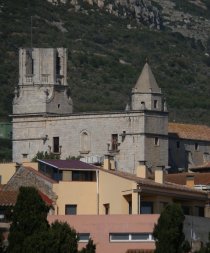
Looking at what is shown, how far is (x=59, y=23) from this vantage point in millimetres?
192750

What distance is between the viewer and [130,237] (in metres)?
75.9

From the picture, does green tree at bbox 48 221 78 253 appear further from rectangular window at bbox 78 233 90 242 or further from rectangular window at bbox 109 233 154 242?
rectangular window at bbox 109 233 154 242

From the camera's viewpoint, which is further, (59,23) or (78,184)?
(59,23)

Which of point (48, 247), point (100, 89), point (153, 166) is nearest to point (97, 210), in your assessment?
point (48, 247)

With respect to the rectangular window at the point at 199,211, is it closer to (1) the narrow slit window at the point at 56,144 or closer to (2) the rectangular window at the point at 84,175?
(2) the rectangular window at the point at 84,175

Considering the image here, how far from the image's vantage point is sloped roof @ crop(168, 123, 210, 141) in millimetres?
136875

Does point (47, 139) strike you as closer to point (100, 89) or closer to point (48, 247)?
point (100, 89)

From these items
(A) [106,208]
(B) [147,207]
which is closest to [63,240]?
(B) [147,207]

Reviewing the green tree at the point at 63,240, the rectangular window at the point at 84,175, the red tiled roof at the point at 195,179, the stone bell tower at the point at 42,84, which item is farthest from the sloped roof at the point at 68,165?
the stone bell tower at the point at 42,84

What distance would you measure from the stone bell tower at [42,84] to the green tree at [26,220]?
62.1m

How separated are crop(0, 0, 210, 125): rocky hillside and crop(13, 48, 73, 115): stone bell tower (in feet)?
60.1

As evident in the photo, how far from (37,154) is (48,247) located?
2405 inches

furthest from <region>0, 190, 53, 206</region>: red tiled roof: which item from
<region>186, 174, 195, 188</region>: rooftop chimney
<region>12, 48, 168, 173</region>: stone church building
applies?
<region>12, 48, 168, 173</region>: stone church building

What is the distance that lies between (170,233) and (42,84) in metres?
66.3
